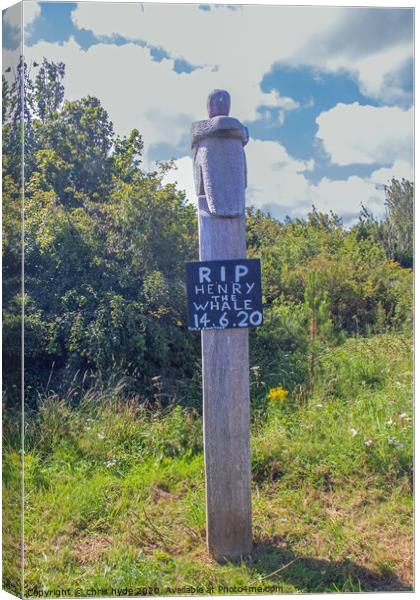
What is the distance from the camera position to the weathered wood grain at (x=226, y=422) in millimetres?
3174

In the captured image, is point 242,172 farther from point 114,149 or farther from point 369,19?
point 114,149

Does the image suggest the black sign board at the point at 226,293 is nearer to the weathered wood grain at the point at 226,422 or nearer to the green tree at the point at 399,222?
the weathered wood grain at the point at 226,422

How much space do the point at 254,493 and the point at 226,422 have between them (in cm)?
84

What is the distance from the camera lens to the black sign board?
10.4 feet

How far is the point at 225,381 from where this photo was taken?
317cm

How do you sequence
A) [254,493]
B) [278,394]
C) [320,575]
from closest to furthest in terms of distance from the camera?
[320,575] → [254,493] → [278,394]

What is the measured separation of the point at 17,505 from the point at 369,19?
3554 millimetres

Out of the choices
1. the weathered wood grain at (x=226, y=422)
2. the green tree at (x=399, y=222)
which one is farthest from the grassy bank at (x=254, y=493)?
the green tree at (x=399, y=222)

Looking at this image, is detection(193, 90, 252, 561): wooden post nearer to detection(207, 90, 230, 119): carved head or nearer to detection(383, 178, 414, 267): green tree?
detection(207, 90, 230, 119): carved head

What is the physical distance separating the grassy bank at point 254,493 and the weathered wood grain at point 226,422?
191mm

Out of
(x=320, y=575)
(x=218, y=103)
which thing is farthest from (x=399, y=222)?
(x=320, y=575)

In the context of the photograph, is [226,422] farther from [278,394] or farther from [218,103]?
[218,103]

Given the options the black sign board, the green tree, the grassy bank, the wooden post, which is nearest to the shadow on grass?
the grassy bank

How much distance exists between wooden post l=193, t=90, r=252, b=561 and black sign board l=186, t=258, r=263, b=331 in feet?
0.16
